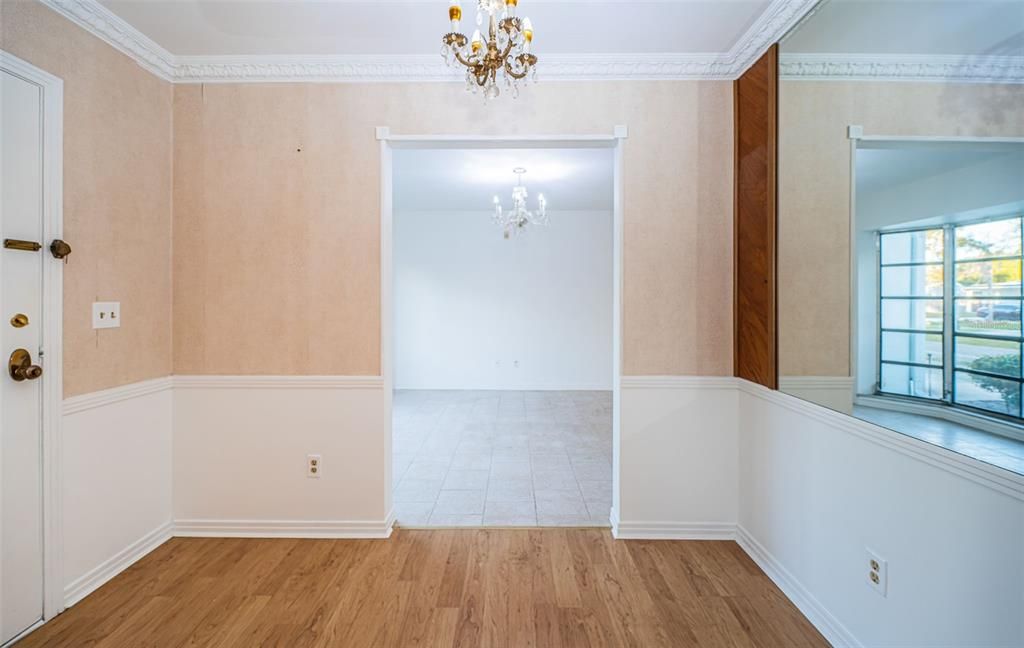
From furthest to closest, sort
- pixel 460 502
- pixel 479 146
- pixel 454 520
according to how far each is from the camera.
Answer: pixel 460 502 < pixel 454 520 < pixel 479 146

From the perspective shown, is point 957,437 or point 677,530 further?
point 677,530

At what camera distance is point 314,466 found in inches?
111

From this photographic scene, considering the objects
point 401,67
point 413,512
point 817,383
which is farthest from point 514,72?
point 413,512

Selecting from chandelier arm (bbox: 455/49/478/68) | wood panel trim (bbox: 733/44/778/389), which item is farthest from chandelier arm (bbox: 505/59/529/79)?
wood panel trim (bbox: 733/44/778/389)

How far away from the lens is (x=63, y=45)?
85.6 inches

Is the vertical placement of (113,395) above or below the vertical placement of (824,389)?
below

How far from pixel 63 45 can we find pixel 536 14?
6.95 ft

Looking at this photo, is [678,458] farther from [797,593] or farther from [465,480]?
[465,480]

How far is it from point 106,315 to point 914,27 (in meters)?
3.47

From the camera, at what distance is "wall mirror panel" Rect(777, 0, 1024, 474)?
4.15 ft

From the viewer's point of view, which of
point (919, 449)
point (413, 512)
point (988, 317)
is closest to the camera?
point (988, 317)

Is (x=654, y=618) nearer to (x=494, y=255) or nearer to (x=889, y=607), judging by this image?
(x=889, y=607)

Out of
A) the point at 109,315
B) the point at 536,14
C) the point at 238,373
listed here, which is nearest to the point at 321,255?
the point at 238,373

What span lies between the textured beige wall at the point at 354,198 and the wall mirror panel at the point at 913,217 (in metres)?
0.65
